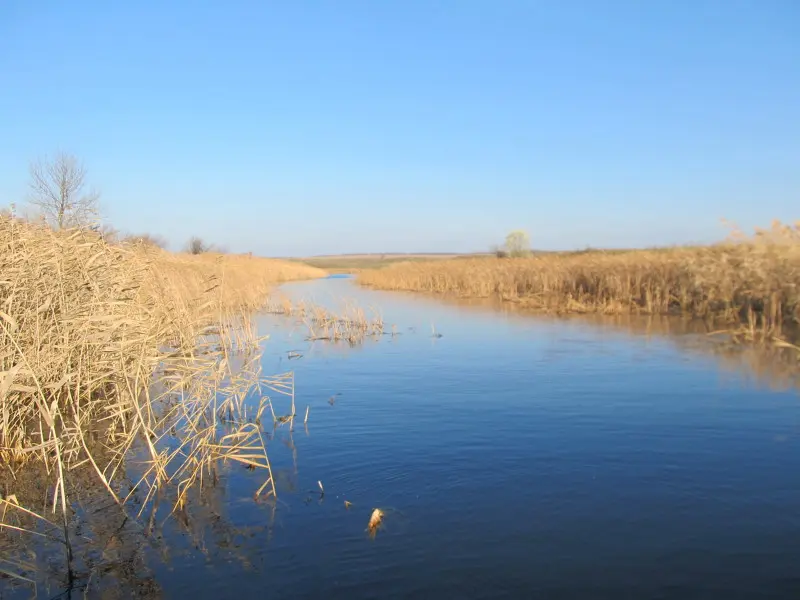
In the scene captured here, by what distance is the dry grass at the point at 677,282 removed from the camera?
49.2 feet

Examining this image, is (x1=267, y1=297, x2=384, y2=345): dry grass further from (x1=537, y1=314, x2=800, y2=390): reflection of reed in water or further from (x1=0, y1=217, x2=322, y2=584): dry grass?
(x1=0, y1=217, x2=322, y2=584): dry grass

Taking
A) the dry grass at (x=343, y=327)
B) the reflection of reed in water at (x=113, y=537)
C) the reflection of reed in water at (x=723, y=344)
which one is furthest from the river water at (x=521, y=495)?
the dry grass at (x=343, y=327)

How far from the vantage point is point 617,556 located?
4445 mm

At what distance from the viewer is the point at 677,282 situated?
64.4 feet

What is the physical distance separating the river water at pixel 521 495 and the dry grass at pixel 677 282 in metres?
6.07

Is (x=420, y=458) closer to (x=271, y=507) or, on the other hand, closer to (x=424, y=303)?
(x=271, y=507)

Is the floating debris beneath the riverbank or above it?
beneath

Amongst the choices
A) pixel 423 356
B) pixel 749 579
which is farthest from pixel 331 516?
pixel 423 356

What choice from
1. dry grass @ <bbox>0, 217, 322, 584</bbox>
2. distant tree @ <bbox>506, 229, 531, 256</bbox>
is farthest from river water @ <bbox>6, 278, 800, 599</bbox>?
distant tree @ <bbox>506, 229, 531, 256</bbox>

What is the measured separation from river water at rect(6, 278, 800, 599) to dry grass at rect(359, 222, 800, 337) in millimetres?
6071

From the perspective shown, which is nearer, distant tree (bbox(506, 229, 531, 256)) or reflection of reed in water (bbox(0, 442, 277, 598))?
reflection of reed in water (bbox(0, 442, 277, 598))

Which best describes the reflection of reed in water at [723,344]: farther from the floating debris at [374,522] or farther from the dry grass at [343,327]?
the floating debris at [374,522]

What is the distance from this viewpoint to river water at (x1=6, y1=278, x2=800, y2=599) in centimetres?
423

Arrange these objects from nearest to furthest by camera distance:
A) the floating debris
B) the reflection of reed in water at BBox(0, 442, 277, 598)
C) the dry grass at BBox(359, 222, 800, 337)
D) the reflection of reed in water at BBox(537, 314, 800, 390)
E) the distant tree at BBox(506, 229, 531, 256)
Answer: the reflection of reed in water at BBox(0, 442, 277, 598), the floating debris, the reflection of reed in water at BBox(537, 314, 800, 390), the dry grass at BBox(359, 222, 800, 337), the distant tree at BBox(506, 229, 531, 256)
